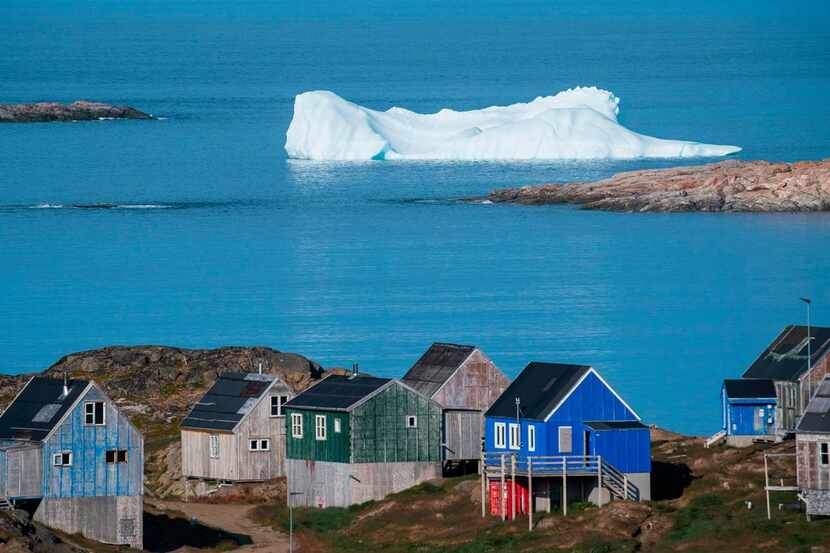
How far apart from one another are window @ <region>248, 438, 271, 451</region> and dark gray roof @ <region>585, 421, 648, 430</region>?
9.00m

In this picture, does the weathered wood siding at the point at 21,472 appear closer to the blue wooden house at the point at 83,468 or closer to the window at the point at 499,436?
the blue wooden house at the point at 83,468

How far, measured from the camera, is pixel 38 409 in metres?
48.1

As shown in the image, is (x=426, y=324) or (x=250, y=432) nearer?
(x=250, y=432)

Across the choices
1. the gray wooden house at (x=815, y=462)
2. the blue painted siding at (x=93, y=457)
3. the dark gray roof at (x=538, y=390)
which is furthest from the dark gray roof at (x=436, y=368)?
the gray wooden house at (x=815, y=462)

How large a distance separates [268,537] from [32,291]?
204 ft

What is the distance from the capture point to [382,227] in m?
135

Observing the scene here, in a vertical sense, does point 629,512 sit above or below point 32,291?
below

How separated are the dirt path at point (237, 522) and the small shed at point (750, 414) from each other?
11324 mm

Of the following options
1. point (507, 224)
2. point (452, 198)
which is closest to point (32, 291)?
point (507, 224)

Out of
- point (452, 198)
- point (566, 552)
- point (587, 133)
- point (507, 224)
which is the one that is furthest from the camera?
point (587, 133)

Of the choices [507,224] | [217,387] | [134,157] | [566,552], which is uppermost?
[134,157]

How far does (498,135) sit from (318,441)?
113m

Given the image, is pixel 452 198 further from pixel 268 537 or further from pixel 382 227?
pixel 268 537

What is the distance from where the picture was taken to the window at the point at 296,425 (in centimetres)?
5281
